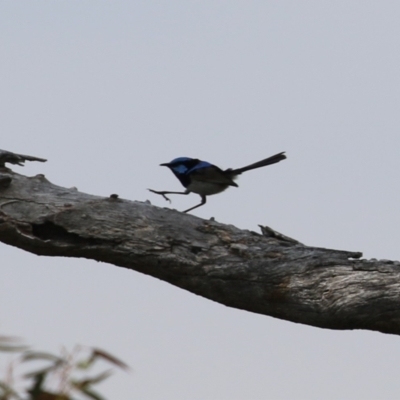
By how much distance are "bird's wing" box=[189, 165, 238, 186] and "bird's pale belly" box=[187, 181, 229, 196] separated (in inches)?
1.8

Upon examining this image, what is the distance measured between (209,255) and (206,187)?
2369mm

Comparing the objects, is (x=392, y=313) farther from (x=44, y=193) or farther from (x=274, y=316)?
(x=44, y=193)

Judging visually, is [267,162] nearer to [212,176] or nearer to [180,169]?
[212,176]

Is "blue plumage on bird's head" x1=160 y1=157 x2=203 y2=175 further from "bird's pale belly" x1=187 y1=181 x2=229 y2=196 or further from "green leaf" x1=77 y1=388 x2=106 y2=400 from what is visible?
"green leaf" x1=77 y1=388 x2=106 y2=400

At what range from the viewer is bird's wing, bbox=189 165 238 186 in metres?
7.33

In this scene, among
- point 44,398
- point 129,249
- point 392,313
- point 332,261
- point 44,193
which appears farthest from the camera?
point 44,193

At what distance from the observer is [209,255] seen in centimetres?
512

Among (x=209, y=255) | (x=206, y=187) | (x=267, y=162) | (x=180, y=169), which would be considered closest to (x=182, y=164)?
(x=180, y=169)

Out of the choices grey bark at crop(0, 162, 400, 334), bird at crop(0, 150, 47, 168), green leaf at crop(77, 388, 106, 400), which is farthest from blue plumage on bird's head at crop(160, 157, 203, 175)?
green leaf at crop(77, 388, 106, 400)

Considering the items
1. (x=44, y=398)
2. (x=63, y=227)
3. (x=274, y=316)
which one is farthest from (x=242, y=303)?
(x=44, y=398)

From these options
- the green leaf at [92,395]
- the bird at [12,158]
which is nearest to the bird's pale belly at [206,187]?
the bird at [12,158]

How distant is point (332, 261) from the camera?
481 centimetres

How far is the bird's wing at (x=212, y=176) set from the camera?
24.0ft

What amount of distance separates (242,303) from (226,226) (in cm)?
63
